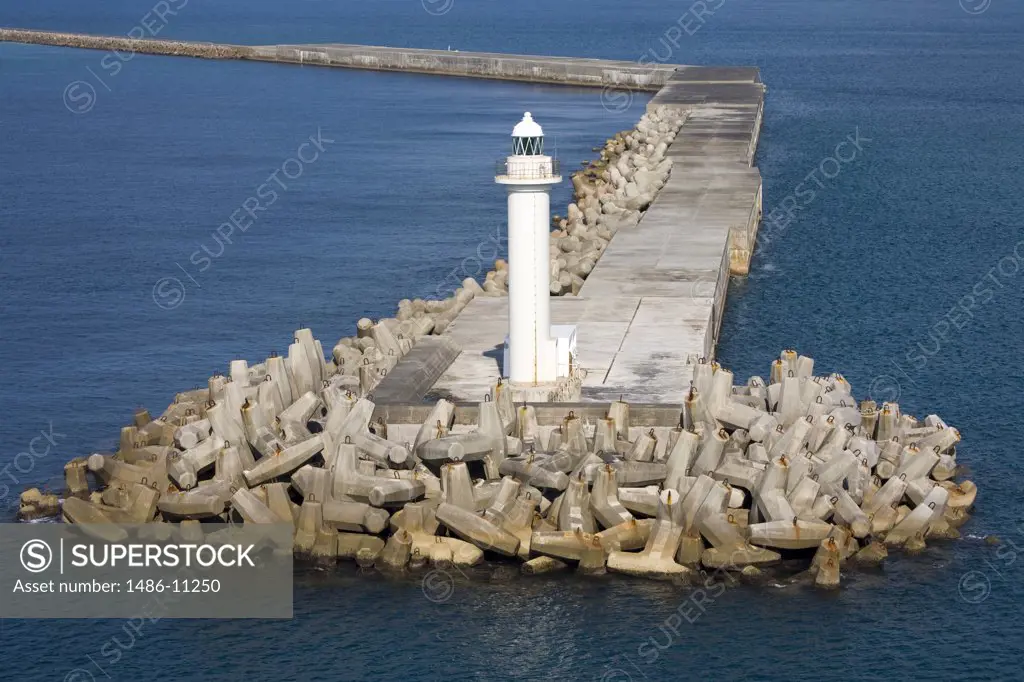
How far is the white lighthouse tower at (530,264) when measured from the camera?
2952 cm

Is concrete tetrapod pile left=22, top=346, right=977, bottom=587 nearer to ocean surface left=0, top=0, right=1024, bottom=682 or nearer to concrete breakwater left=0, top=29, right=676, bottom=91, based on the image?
ocean surface left=0, top=0, right=1024, bottom=682

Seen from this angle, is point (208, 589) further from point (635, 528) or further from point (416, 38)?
point (416, 38)

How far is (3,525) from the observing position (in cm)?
2902

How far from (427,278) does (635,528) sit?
23543mm

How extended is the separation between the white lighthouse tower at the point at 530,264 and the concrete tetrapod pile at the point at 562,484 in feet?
6.06

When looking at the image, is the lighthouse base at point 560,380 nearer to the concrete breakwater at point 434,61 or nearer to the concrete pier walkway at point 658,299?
the concrete pier walkway at point 658,299

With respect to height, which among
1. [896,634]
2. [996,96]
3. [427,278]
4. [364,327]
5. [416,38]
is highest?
[416,38]

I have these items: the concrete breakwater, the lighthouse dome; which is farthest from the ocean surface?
the lighthouse dome

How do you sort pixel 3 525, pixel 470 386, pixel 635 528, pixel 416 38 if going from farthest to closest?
pixel 416 38
pixel 470 386
pixel 3 525
pixel 635 528

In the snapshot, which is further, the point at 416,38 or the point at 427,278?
the point at 416,38

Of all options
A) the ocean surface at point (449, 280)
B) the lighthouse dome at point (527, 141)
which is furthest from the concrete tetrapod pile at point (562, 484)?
the lighthouse dome at point (527, 141)

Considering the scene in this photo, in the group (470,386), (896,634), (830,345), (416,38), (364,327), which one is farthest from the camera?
(416,38)

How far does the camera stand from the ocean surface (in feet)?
80.7

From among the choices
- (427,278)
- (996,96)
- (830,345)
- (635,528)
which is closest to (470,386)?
(635,528)
